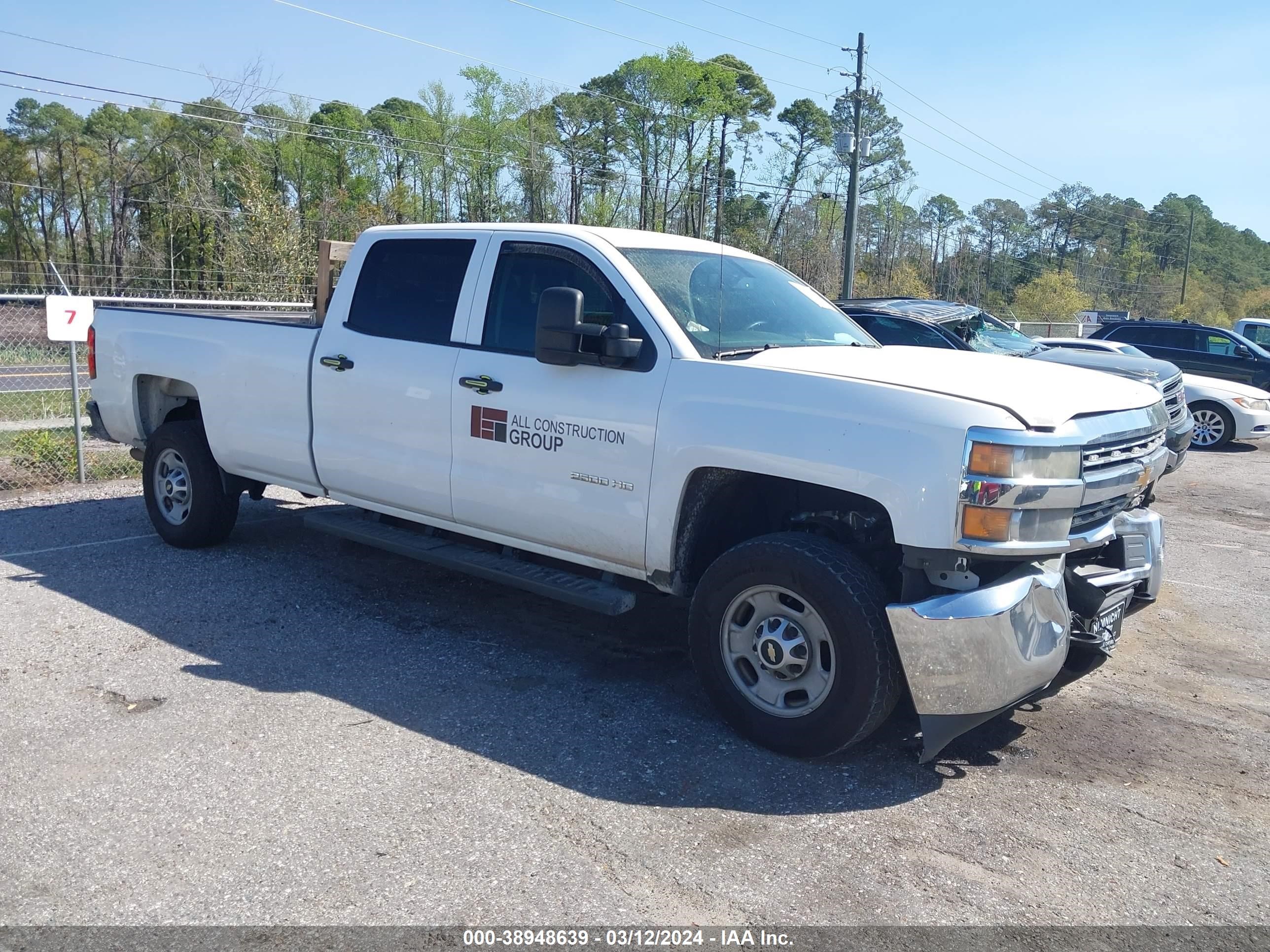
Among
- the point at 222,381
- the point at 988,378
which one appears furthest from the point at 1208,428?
the point at 222,381

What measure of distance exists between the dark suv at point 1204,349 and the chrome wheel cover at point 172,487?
16.8m

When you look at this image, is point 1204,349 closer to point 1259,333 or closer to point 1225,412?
point 1225,412

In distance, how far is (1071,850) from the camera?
3738 mm

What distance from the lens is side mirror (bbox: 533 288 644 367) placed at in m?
4.68

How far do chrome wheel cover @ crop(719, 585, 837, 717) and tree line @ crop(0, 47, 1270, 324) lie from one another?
18.9 meters

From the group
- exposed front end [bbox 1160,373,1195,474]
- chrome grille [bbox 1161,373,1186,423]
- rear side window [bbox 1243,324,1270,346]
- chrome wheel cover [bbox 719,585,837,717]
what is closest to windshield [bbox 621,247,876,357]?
chrome wheel cover [bbox 719,585,837,717]

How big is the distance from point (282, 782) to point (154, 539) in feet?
13.7

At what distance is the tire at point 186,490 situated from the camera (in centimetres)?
703

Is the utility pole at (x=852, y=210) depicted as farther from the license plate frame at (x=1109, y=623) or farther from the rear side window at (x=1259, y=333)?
the license plate frame at (x=1109, y=623)

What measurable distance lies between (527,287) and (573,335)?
86cm

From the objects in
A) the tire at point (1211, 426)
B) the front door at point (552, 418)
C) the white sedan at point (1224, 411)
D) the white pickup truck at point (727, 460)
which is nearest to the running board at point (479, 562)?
the white pickup truck at point (727, 460)

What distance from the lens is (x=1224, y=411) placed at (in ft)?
50.8

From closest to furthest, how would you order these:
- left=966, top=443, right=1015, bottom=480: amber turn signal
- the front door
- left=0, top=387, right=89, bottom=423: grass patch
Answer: left=966, top=443, right=1015, bottom=480: amber turn signal, the front door, left=0, top=387, right=89, bottom=423: grass patch

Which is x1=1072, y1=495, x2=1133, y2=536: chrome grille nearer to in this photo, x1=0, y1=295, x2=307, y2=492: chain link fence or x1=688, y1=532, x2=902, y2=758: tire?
x1=688, y1=532, x2=902, y2=758: tire
